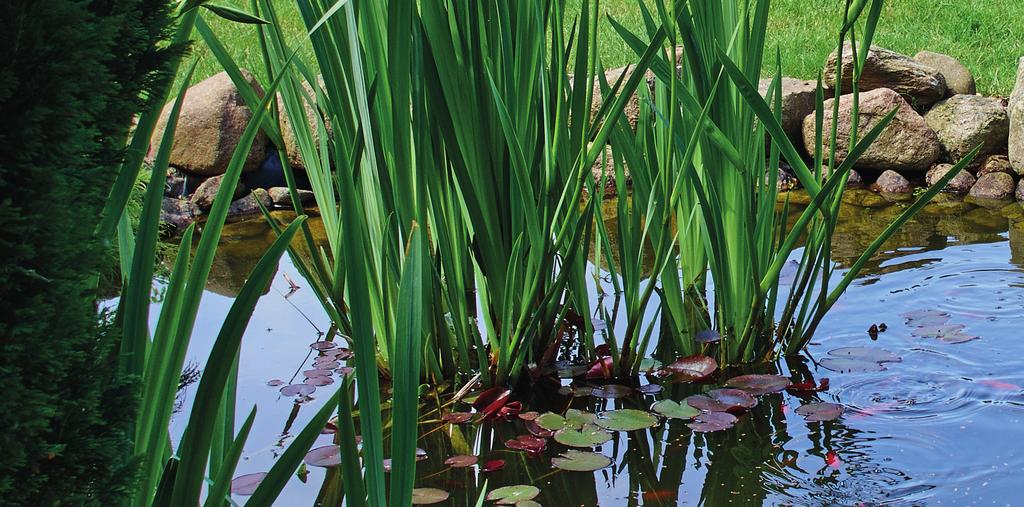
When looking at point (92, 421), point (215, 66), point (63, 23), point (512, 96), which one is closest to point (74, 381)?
point (92, 421)

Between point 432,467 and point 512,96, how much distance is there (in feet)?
2.86

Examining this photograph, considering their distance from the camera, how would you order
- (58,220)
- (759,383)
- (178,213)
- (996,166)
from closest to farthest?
(58,220) < (759,383) < (178,213) < (996,166)

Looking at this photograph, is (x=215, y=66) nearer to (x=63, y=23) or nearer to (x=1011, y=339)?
(x=1011, y=339)

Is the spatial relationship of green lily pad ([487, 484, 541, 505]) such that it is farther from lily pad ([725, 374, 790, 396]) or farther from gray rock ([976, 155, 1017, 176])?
gray rock ([976, 155, 1017, 176])

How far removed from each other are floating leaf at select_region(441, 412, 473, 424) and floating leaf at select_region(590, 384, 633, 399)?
13.1 inches

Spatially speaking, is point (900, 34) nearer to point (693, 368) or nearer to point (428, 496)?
point (693, 368)

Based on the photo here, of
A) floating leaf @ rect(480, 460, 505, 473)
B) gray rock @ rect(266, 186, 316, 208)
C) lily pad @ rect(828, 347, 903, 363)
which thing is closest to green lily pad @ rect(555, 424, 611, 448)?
floating leaf @ rect(480, 460, 505, 473)

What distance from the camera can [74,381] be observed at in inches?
34.0

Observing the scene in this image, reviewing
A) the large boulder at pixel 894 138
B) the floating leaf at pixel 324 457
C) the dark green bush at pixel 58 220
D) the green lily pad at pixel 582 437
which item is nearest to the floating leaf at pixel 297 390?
the floating leaf at pixel 324 457

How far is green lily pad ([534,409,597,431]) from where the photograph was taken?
2197 mm

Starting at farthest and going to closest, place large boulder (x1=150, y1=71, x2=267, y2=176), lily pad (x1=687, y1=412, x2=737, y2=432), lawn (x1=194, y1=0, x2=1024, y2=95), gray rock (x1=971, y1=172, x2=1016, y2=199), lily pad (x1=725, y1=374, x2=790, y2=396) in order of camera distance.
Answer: lawn (x1=194, y1=0, x2=1024, y2=95) → large boulder (x1=150, y1=71, x2=267, y2=176) → gray rock (x1=971, y1=172, x2=1016, y2=199) → lily pad (x1=725, y1=374, x2=790, y2=396) → lily pad (x1=687, y1=412, x2=737, y2=432)

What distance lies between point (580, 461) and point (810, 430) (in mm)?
557

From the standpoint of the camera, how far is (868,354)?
8.46ft

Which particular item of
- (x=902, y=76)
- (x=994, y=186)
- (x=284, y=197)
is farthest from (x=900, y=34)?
(x=284, y=197)
